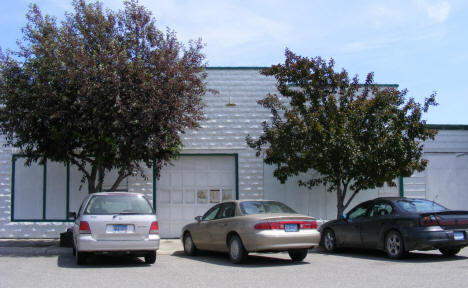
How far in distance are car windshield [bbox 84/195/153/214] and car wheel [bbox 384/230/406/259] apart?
5352 mm

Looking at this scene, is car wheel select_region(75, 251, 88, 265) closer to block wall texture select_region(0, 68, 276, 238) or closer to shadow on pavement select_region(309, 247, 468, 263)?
shadow on pavement select_region(309, 247, 468, 263)

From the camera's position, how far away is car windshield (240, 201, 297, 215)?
39.1 ft

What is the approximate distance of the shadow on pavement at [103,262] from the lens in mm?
11329

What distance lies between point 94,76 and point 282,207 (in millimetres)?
5760

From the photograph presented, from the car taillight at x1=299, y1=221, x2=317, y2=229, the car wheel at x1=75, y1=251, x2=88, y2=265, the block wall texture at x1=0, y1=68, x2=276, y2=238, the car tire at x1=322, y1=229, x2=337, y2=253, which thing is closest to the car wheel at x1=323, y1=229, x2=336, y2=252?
the car tire at x1=322, y1=229, x2=337, y2=253

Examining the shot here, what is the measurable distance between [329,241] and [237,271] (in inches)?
173

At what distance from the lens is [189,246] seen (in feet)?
44.9

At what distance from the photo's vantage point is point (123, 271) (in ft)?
34.5

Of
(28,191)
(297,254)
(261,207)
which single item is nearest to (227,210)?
(261,207)

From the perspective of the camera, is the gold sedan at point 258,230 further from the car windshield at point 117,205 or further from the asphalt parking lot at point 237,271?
the car windshield at point 117,205

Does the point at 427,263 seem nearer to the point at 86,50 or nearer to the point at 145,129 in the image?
the point at 145,129

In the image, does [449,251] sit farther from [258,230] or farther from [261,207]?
[258,230]

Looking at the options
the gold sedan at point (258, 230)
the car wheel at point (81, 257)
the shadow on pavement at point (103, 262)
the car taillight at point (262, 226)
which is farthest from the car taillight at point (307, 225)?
the car wheel at point (81, 257)

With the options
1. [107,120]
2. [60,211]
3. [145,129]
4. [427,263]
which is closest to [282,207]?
[427,263]
